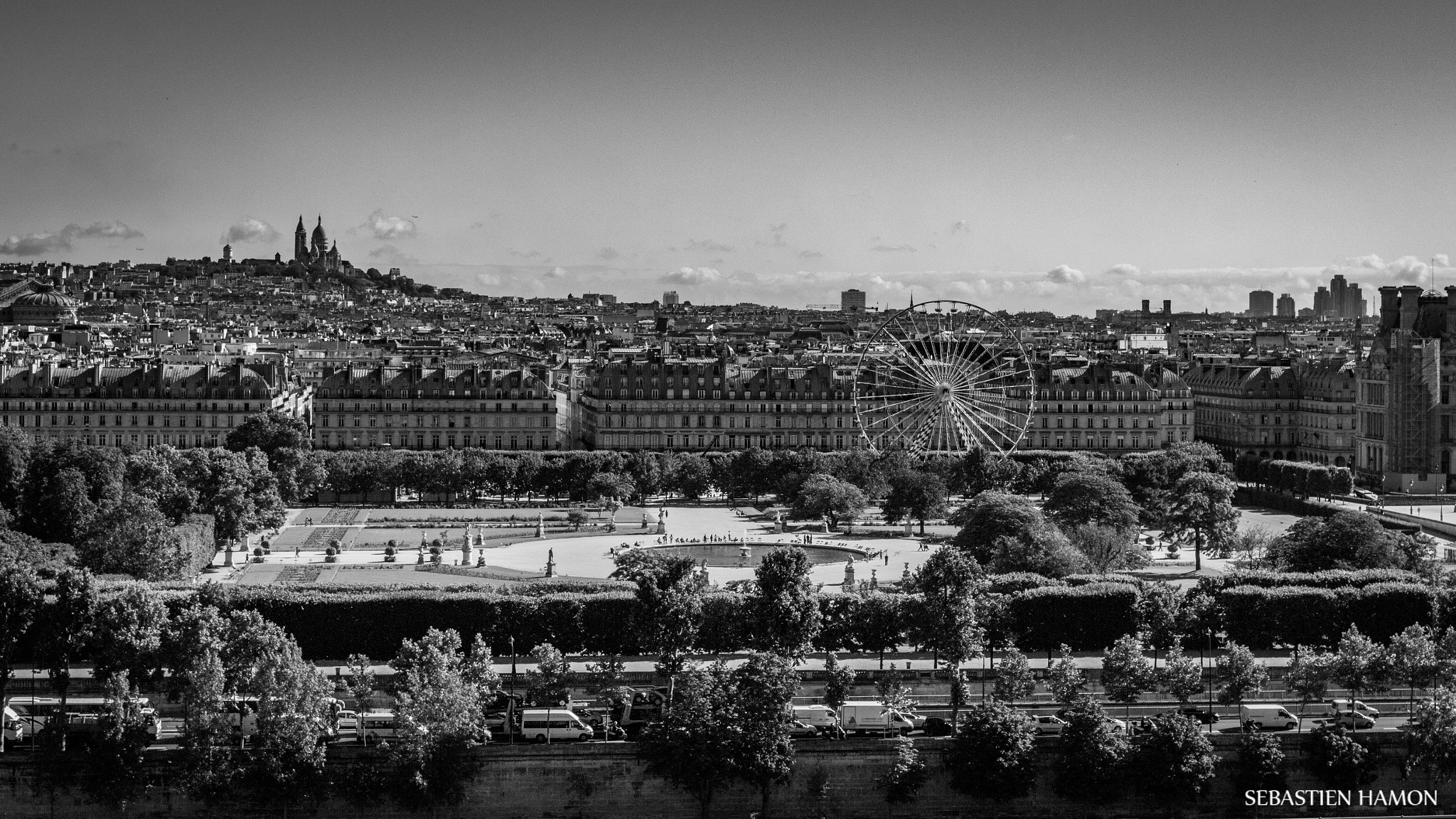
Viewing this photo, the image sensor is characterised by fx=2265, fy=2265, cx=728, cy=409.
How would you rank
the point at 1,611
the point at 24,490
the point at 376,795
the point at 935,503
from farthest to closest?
the point at 935,503
the point at 24,490
the point at 1,611
the point at 376,795

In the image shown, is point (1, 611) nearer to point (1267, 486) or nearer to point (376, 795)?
point (376, 795)

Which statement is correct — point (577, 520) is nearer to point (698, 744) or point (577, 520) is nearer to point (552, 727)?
point (552, 727)

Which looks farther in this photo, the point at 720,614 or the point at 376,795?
the point at 720,614

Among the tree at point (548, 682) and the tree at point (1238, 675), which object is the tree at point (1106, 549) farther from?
the tree at point (548, 682)

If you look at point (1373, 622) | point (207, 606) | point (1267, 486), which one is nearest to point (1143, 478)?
point (1267, 486)

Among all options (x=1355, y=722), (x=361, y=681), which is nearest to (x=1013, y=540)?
(x=1355, y=722)

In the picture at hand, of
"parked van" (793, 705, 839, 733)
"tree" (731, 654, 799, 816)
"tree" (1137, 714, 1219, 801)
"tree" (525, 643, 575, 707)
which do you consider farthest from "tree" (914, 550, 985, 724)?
"tree" (525, 643, 575, 707)
